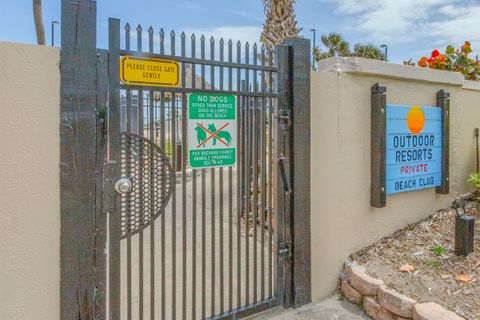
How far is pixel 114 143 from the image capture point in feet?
7.77

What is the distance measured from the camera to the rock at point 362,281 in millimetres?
3076

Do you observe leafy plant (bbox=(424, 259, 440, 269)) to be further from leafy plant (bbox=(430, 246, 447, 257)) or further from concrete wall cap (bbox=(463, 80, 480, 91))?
concrete wall cap (bbox=(463, 80, 480, 91))

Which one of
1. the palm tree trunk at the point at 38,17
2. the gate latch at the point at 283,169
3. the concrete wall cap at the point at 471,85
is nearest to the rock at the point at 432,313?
the gate latch at the point at 283,169

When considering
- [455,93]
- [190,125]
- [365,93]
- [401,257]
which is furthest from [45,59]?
[455,93]

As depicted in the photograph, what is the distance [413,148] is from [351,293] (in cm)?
164

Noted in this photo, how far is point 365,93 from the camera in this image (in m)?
3.56

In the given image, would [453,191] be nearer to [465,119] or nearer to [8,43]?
[465,119]

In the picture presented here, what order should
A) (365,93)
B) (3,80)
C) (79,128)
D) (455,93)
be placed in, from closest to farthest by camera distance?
(3,80), (79,128), (365,93), (455,93)

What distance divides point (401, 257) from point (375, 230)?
37 centimetres

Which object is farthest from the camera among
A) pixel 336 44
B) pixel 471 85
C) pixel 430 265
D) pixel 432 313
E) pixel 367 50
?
pixel 336 44

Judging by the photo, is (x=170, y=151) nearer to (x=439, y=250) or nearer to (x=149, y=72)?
(x=149, y=72)

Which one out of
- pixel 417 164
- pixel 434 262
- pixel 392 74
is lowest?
pixel 434 262

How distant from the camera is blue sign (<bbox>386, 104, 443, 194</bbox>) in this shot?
3668 mm

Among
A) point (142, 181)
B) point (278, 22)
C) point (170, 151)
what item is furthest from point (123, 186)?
point (278, 22)
